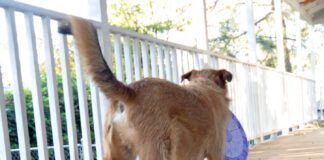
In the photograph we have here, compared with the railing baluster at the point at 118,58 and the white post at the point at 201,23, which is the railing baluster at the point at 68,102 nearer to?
the railing baluster at the point at 118,58

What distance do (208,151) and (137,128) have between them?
49cm

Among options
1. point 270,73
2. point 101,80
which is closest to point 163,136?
point 101,80

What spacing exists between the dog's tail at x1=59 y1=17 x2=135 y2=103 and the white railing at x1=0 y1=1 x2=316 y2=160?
1.02ft

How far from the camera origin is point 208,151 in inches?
84.9

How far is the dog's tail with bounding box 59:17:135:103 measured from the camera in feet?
5.70

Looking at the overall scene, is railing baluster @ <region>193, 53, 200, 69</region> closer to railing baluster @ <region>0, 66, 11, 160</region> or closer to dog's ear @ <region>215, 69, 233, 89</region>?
dog's ear @ <region>215, 69, 233, 89</region>

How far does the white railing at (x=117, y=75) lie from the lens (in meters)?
1.85

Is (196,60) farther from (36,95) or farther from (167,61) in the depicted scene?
(36,95)

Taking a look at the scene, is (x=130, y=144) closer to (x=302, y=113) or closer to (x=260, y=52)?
(x=302, y=113)

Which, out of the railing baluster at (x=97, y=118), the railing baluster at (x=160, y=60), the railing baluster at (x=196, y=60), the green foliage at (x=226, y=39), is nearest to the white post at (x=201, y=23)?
the railing baluster at (x=196, y=60)

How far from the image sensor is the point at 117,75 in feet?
9.07

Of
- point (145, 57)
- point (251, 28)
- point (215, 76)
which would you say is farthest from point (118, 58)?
point (251, 28)

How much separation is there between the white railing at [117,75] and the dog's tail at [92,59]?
311 mm

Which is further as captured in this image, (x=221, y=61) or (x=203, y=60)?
(x=221, y=61)
